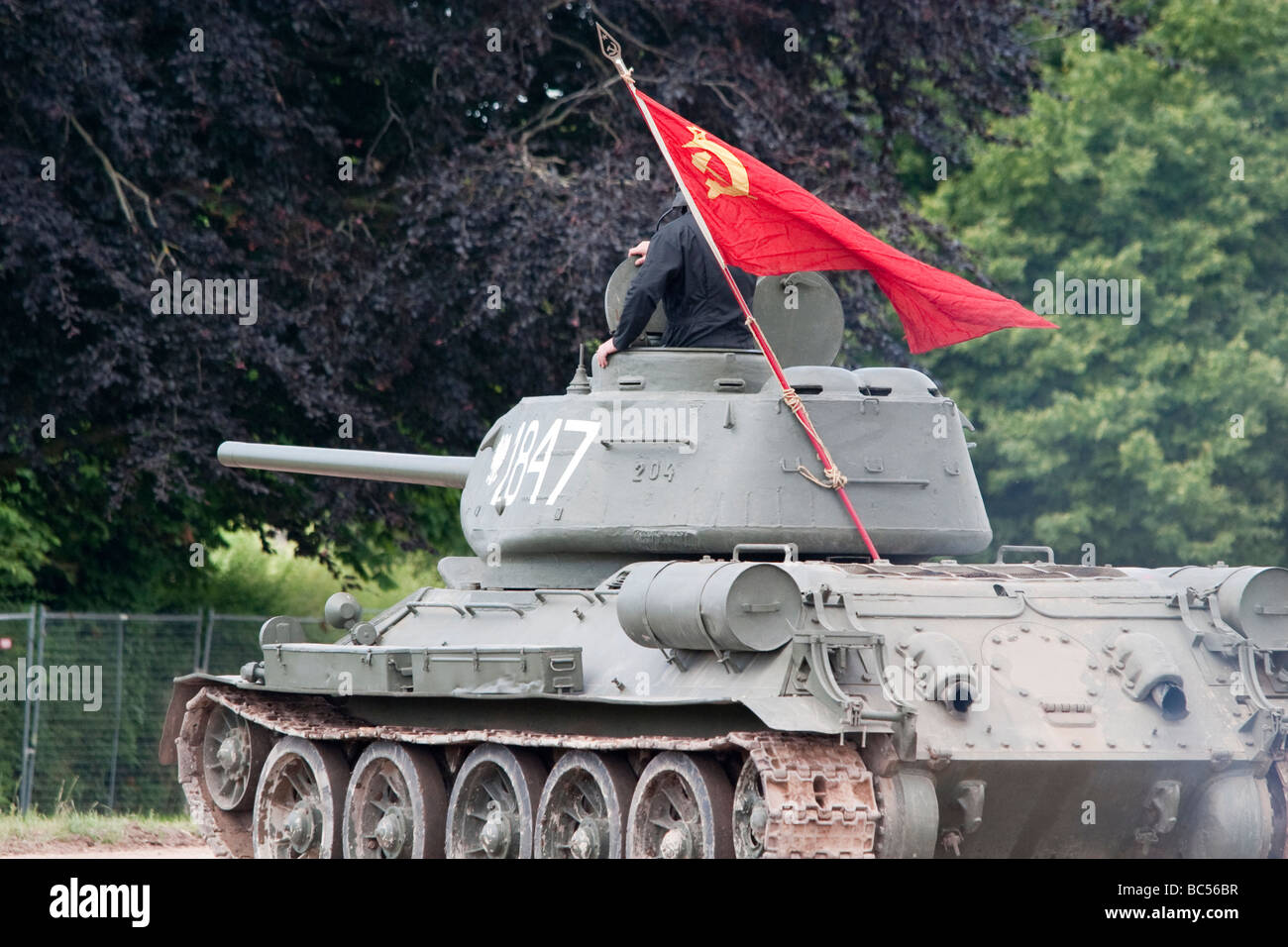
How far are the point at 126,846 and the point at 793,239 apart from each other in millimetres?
8284

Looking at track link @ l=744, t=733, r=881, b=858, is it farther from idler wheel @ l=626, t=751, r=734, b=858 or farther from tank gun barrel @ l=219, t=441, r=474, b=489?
tank gun barrel @ l=219, t=441, r=474, b=489

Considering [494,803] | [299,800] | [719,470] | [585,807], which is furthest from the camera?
[299,800]

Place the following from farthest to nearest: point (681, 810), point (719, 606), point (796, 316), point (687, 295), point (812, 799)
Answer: point (796, 316)
point (687, 295)
point (681, 810)
point (719, 606)
point (812, 799)

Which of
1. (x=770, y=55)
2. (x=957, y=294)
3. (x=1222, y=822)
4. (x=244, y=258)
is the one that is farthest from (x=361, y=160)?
(x=1222, y=822)

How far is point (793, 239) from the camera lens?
1395 centimetres

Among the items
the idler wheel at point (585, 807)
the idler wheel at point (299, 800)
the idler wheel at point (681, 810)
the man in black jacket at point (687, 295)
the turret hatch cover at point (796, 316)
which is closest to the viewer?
the idler wheel at point (681, 810)

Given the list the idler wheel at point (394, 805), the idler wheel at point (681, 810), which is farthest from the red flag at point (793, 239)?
the idler wheel at point (394, 805)

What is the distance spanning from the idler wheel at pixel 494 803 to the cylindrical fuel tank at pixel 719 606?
170cm

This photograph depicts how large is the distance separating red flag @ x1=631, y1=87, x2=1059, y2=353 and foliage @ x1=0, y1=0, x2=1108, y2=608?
18.1 ft

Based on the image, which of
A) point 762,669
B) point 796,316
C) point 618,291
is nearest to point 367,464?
point 618,291

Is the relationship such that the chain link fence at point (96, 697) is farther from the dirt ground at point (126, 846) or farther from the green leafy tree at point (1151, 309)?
the green leafy tree at point (1151, 309)

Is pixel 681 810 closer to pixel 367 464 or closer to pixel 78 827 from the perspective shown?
pixel 367 464

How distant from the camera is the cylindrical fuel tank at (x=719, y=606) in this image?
1085 centimetres

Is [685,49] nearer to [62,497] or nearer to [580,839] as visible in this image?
[62,497]
